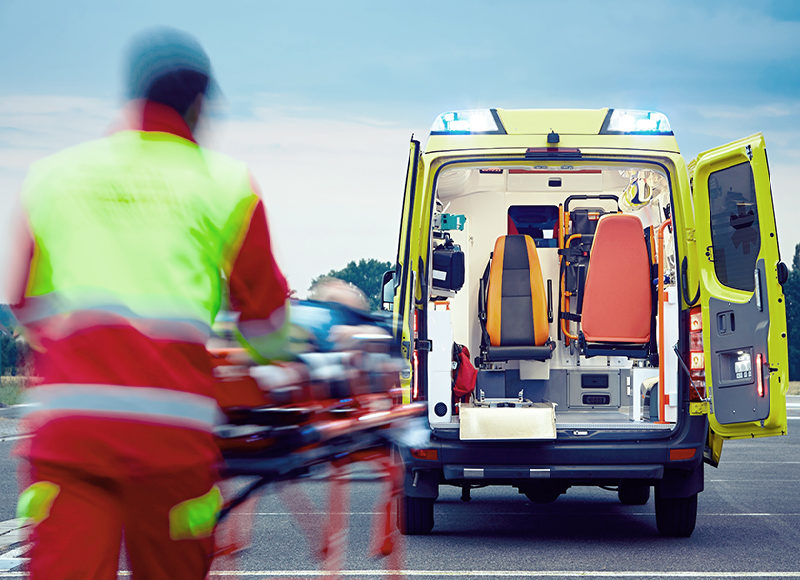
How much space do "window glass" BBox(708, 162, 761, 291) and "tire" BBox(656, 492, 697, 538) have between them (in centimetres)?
142

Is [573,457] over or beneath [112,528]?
beneath

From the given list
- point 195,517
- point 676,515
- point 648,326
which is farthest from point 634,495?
point 195,517

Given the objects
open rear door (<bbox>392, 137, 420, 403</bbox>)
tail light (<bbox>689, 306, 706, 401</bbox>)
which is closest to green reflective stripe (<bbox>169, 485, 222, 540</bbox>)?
open rear door (<bbox>392, 137, 420, 403</bbox>)

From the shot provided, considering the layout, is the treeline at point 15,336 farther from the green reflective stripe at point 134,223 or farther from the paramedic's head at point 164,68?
the paramedic's head at point 164,68

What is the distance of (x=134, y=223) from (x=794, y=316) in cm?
9204

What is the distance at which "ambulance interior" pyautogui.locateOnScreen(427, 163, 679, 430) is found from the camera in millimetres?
7922

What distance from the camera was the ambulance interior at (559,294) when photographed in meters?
7.92

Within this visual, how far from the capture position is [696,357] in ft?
22.6

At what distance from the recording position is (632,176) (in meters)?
9.46

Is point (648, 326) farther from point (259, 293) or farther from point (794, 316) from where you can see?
point (794, 316)

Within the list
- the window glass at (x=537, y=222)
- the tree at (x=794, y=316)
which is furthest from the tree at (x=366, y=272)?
the window glass at (x=537, y=222)

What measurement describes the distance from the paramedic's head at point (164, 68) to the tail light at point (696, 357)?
16.5ft

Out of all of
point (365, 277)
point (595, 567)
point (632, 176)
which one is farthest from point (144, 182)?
point (365, 277)

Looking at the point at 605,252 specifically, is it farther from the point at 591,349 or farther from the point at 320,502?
the point at 320,502
